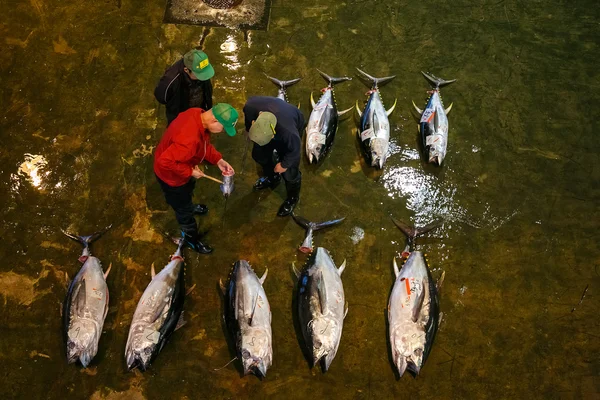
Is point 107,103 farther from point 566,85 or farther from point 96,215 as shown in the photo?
point 566,85

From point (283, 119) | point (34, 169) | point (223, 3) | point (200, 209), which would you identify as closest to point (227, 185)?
point (200, 209)

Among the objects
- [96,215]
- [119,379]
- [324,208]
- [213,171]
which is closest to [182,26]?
[213,171]

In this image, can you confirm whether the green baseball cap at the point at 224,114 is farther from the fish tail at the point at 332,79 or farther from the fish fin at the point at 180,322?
the fish tail at the point at 332,79

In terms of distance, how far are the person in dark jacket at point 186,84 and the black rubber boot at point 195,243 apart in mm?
1165

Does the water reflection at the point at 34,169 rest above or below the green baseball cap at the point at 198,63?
below

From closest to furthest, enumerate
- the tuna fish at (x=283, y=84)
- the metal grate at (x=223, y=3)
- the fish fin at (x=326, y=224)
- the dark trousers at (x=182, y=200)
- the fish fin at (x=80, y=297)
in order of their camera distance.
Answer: the dark trousers at (x=182, y=200) < the fish fin at (x=80, y=297) < the fish fin at (x=326, y=224) < the tuna fish at (x=283, y=84) < the metal grate at (x=223, y=3)

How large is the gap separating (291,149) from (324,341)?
1.76 meters

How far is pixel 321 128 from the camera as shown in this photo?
518cm

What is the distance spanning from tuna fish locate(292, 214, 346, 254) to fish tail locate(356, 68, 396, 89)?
1.78m

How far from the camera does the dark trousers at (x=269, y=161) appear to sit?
4383 mm

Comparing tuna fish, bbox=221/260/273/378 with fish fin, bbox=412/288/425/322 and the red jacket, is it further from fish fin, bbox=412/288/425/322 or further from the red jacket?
fish fin, bbox=412/288/425/322

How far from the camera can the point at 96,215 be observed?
492 centimetres

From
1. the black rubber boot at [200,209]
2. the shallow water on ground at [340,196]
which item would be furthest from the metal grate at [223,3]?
the black rubber boot at [200,209]

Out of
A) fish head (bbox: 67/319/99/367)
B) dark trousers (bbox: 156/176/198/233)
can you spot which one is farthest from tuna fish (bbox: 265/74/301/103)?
fish head (bbox: 67/319/99/367)
